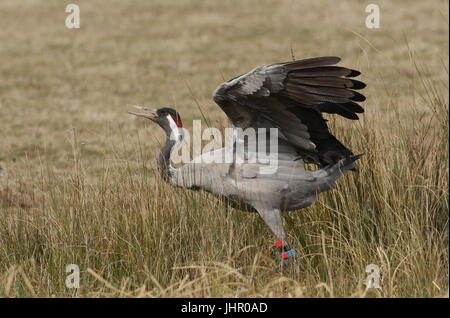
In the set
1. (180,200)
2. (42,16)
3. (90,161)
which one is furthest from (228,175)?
(42,16)

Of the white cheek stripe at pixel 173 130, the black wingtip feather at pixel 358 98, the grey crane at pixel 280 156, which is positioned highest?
the white cheek stripe at pixel 173 130

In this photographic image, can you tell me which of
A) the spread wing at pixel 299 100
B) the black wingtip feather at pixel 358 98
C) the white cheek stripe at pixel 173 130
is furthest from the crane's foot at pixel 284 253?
the white cheek stripe at pixel 173 130

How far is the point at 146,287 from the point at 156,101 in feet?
22.1

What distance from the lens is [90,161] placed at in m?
9.48

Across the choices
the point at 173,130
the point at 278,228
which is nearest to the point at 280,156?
the point at 278,228

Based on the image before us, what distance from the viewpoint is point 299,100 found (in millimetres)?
5895

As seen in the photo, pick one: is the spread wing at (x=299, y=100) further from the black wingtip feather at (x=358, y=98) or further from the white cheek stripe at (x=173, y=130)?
the white cheek stripe at (x=173, y=130)

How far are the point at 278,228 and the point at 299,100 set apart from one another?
2.75 feet

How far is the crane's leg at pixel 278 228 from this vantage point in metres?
5.99

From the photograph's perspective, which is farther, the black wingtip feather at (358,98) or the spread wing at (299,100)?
the black wingtip feather at (358,98)

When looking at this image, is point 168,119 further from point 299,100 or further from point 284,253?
point 284,253

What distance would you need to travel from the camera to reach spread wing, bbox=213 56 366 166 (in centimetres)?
577

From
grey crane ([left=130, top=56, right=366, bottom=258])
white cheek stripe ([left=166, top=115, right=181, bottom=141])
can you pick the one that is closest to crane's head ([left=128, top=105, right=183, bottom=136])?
white cheek stripe ([left=166, top=115, right=181, bottom=141])
